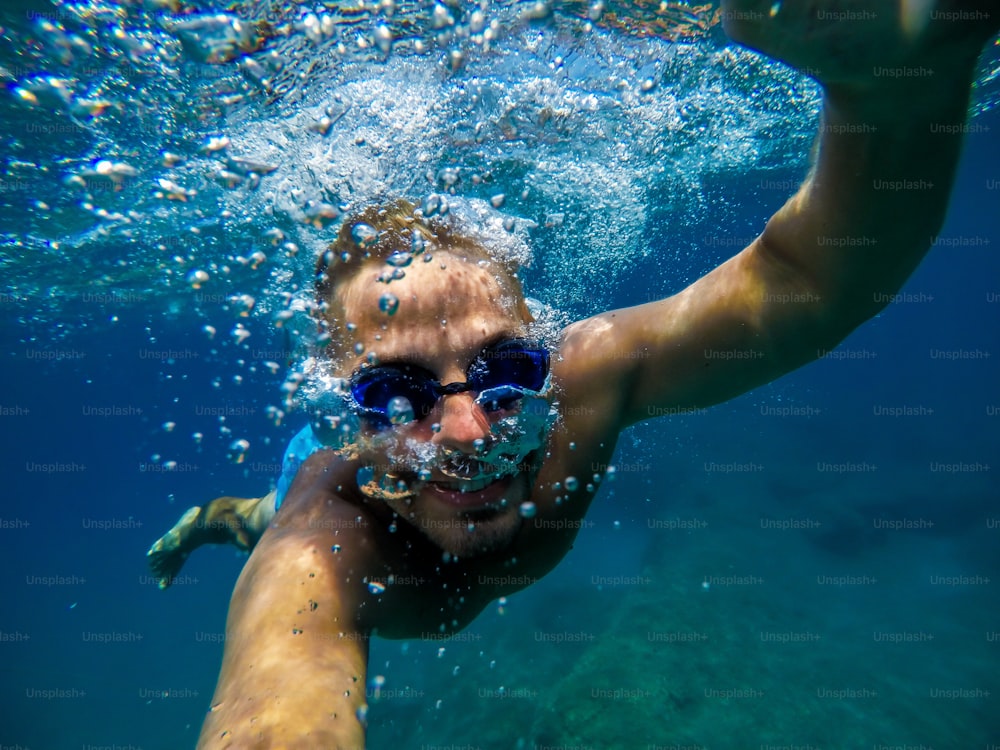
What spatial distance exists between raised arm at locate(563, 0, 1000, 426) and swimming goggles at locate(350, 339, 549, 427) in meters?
0.43

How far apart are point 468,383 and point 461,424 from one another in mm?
284

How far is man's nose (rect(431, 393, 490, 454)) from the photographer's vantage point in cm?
251

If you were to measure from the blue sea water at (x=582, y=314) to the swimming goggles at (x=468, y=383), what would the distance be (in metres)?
1.52

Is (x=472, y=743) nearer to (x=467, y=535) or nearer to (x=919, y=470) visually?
(x=467, y=535)

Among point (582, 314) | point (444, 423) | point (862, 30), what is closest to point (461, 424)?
point (444, 423)

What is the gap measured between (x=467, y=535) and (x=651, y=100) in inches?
409

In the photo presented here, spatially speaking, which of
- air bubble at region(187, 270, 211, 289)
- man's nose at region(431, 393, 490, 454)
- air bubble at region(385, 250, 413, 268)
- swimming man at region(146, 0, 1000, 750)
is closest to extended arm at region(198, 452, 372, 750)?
swimming man at region(146, 0, 1000, 750)

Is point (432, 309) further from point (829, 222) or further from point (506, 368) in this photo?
point (829, 222)

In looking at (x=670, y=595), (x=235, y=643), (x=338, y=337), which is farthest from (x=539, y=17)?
(x=670, y=595)

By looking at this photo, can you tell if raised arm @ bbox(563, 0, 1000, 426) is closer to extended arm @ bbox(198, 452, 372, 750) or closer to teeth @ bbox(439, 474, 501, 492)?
teeth @ bbox(439, 474, 501, 492)

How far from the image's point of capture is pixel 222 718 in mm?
1821

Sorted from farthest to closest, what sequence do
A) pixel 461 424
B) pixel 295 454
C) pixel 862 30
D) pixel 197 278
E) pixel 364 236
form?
pixel 197 278 → pixel 295 454 → pixel 364 236 → pixel 461 424 → pixel 862 30

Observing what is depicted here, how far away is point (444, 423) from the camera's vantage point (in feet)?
8.45

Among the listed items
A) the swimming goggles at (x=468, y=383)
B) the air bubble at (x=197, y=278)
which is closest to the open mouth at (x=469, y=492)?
the swimming goggles at (x=468, y=383)
